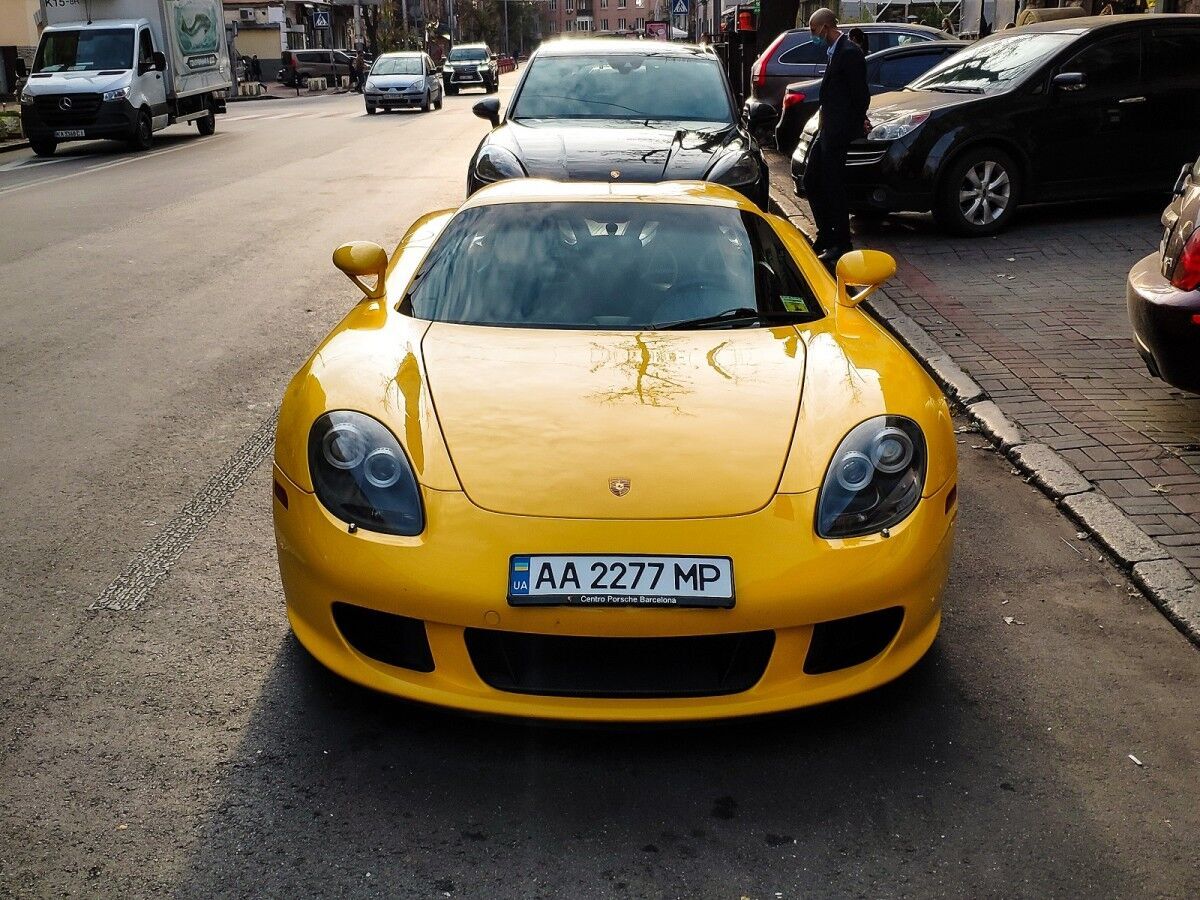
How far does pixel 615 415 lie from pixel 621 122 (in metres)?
6.39

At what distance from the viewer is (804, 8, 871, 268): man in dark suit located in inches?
373

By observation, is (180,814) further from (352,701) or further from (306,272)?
(306,272)

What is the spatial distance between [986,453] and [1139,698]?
224 centimetres

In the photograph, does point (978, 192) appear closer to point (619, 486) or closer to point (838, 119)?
point (838, 119)

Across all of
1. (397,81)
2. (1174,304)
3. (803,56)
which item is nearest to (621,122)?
(1174,304)

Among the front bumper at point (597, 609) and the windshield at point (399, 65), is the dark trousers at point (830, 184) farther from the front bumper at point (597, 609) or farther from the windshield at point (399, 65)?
the windshield at point (399, 65)

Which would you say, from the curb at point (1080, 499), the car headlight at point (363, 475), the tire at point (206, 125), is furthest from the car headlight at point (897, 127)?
the tire at point (206, 125)

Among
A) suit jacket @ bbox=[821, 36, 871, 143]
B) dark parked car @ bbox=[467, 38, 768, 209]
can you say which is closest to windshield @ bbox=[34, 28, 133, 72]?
dark parked car @ bbox=[467, 38, 768, 209]

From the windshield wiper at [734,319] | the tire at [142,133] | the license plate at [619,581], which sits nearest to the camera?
the license plate at [619,581]

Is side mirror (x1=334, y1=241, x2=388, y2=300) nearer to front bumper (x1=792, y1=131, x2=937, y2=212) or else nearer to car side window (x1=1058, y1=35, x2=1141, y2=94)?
front bumper (x1=792, y1=131, x2=937, y2=212)

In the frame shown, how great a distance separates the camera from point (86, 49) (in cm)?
2236

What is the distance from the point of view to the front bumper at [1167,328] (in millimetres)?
5059

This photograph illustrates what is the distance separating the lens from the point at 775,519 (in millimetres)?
3129

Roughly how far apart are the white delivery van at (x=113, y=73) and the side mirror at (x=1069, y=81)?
15.9 metres
